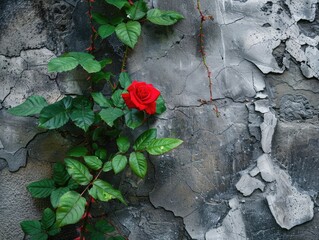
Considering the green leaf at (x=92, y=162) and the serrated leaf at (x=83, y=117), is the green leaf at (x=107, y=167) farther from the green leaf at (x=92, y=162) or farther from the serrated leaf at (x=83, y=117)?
the serrated leaf at (x=83, y=117)

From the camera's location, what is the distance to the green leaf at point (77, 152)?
1.78m

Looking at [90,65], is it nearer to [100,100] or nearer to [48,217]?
[100,100]

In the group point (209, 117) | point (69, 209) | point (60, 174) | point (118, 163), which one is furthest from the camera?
point (209, 117)

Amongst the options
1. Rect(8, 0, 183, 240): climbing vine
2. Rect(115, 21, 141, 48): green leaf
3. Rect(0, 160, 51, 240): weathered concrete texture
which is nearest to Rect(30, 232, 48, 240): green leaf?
Rect(8, 0, 183, 240): climbing vine

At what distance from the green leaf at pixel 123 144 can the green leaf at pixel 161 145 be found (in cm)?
9

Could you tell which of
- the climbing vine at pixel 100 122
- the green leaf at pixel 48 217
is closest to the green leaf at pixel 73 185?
the climbing vine at pixel 100 122

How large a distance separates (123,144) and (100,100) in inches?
7.2

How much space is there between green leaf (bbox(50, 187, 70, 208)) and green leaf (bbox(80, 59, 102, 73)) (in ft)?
1.47

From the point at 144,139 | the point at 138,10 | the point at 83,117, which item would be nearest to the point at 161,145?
the point at 144,139

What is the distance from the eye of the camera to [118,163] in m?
1.66

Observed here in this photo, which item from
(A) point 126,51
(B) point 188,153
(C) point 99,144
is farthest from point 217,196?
(A) point 126,51

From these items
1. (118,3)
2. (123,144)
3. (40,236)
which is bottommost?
(40,236)

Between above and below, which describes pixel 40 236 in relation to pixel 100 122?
below

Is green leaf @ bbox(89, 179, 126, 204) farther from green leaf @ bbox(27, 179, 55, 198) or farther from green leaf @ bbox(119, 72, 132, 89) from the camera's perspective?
green leaf @ bbox(119, 72, 132, 89)
